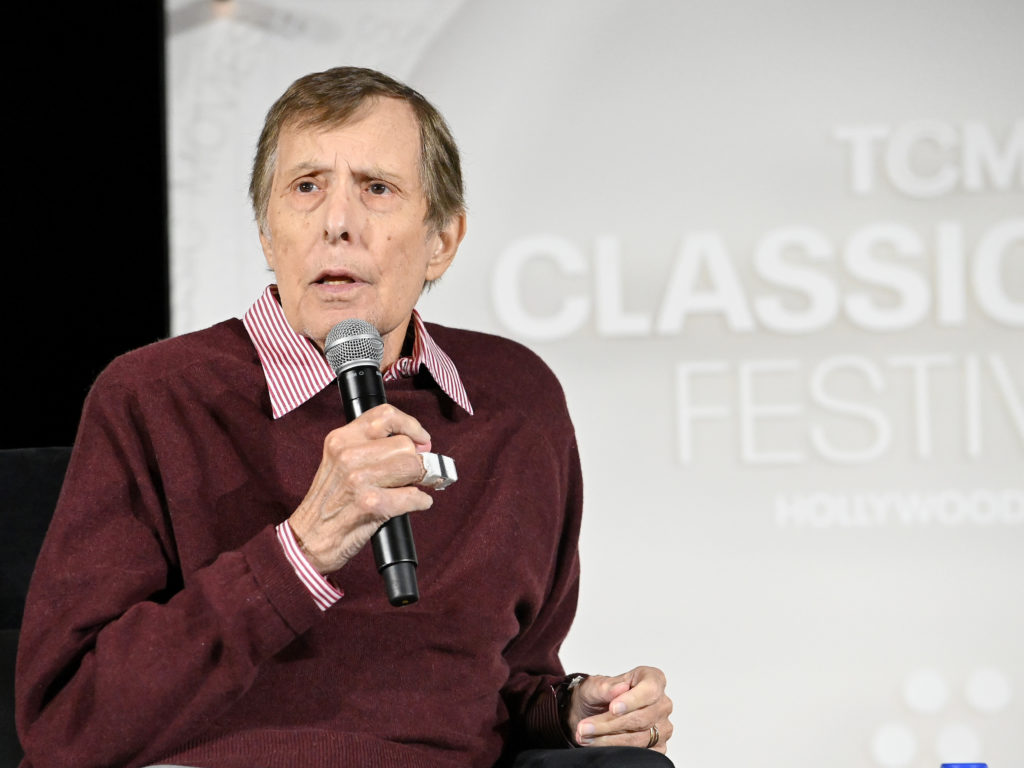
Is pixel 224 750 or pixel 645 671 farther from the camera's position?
pixel 645 671

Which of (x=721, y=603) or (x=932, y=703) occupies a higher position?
(x=721, y=603)

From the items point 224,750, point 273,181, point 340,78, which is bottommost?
point 224,750

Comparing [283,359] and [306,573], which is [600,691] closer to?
[306,573]

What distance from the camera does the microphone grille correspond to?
4.21 ft

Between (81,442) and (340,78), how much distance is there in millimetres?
597

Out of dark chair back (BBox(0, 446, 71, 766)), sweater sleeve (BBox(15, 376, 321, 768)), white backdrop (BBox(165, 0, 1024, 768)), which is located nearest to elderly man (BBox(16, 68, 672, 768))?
sweater sleeve (BBox(15, 376, 321, 768))

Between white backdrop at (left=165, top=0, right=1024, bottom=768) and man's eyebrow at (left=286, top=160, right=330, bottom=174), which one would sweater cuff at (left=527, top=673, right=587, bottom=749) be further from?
white backdrop at (left=165, top=0, right=1024, bottom=768)

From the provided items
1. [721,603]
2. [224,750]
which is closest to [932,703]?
[721,603]

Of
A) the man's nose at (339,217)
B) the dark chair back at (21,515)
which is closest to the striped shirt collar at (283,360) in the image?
the man's nose at (339,217)

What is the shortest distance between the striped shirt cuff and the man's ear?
58 cm

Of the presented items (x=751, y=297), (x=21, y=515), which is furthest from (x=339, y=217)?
(x=751, y=297)

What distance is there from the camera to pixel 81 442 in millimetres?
1413

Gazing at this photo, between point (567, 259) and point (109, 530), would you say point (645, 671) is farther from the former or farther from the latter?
point (567, 259)

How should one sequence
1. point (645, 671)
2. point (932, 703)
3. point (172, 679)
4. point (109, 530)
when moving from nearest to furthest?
point (172, 679) → point (109, 530) → point (645, 671) → point (932, 703)
